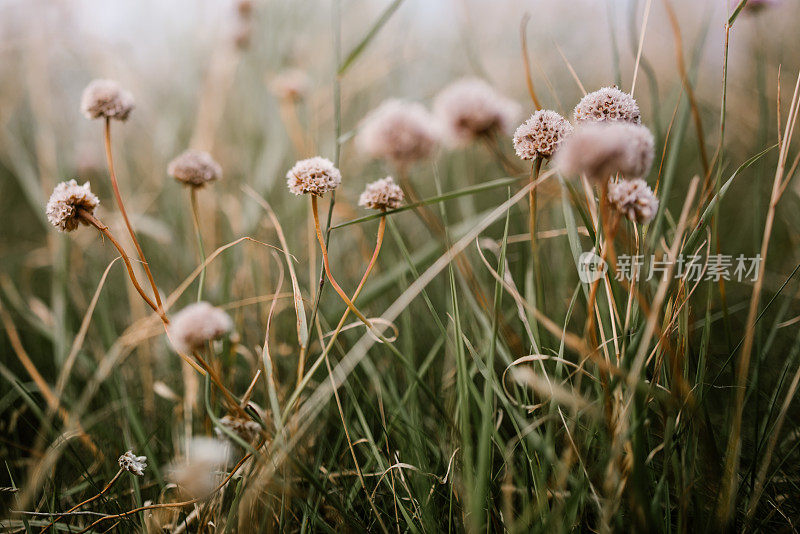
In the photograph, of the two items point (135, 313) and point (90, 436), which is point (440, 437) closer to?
point (90, 436)

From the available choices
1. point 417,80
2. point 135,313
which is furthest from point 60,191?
point 417,80

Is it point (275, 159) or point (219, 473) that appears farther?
point (275, 159)

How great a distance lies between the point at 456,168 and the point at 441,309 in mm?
610

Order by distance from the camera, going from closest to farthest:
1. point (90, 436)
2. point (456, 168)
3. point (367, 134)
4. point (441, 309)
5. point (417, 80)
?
1. point (367, 134)
2. point (90, 436)
3. point (441, 309)
4. point (456, 168)
5. point (417, 80)

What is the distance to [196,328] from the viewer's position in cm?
50

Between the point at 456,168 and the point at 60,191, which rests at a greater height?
the point at 456,168

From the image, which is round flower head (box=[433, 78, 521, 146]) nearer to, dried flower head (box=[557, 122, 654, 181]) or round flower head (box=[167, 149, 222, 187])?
dried flower head (box=[557, 122, 654, 181])

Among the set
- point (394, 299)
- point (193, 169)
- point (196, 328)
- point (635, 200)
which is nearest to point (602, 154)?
point (635, 200)

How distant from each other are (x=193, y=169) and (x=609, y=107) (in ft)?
1.66

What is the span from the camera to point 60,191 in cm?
55

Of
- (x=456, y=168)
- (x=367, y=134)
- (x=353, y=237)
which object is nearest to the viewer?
(x=367, y=134)

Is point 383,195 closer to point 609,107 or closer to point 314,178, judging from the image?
point 314,178

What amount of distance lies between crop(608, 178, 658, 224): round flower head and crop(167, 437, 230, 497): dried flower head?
1.62ft

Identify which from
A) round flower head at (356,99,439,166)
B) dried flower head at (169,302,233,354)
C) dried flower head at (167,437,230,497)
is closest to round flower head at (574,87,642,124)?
round flower head at (356,99,439,166)
